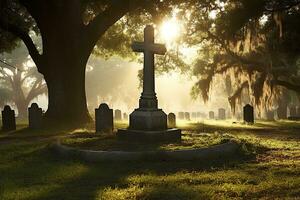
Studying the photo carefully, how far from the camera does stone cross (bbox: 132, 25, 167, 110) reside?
1261 centimetres

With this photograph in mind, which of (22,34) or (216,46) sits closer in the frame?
(22,34)

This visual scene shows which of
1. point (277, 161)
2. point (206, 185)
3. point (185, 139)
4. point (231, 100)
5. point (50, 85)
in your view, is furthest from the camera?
point (231, 100)

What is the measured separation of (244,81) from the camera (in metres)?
31.1

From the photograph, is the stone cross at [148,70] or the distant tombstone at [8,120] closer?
the stone cross at [148,70]

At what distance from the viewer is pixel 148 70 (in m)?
12.9

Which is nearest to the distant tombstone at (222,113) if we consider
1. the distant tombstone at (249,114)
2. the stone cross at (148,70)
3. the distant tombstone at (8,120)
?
the distant tombstone at (249,114)

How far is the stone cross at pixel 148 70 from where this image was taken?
1261 centimetres

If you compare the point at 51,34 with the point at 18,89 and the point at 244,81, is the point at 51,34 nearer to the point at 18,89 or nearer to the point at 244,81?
the point at 244,81

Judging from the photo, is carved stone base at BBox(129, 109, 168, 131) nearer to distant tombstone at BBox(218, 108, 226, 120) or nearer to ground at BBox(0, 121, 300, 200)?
ground at BBox(0, 121, 300, 200)

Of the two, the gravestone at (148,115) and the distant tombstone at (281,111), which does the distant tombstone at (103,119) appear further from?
the distant tombstone at (281,111)

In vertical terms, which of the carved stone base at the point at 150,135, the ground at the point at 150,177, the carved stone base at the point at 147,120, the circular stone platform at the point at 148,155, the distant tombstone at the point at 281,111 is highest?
the distant tombstone at the point at 281,111

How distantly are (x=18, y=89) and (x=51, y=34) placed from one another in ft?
134

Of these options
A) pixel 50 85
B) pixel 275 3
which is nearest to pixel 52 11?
pixel 50 85

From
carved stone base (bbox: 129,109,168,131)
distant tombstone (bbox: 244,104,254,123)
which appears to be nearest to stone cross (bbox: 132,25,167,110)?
carved stone base (bbox: 129,109,168,131)
